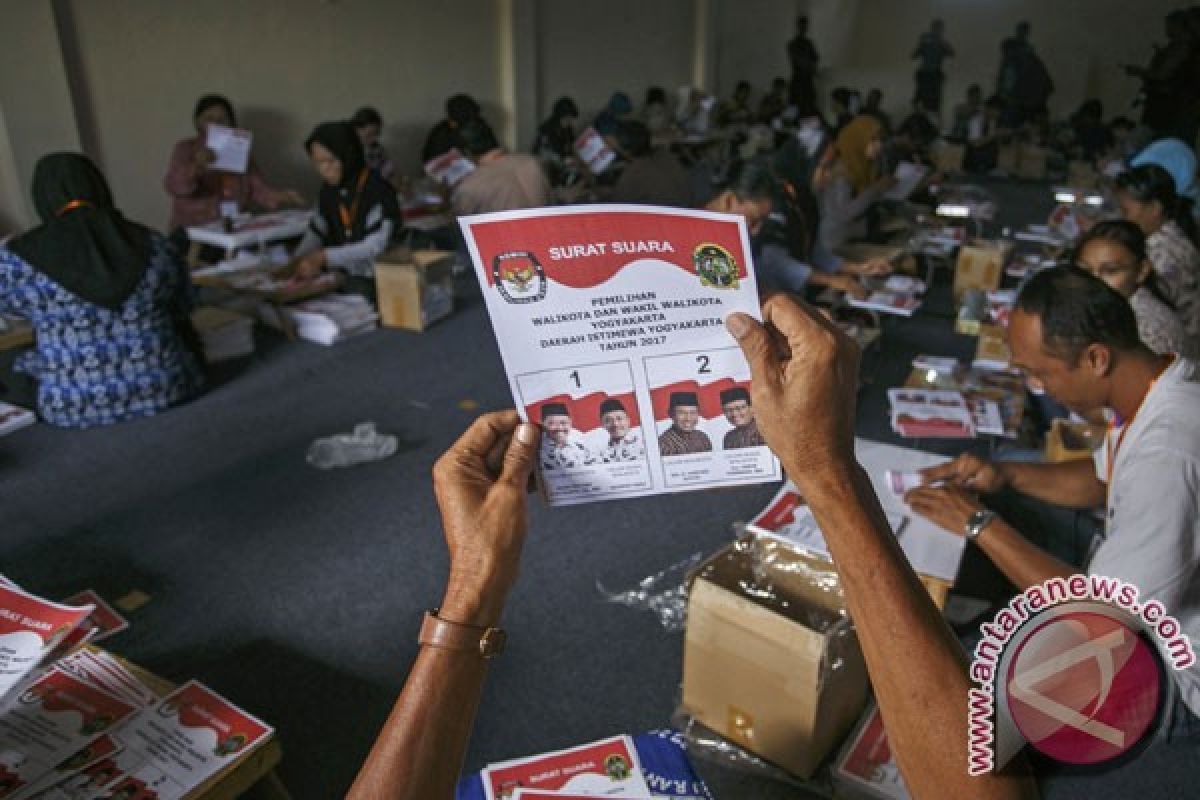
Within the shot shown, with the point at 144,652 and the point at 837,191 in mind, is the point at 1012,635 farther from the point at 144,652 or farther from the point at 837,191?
the point at 837,191

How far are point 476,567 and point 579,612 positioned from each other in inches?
64.2

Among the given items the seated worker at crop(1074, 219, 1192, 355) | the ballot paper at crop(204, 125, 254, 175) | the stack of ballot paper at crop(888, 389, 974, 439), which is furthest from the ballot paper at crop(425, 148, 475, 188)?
the seated worker at crop(1074, 219, 1192, 355)

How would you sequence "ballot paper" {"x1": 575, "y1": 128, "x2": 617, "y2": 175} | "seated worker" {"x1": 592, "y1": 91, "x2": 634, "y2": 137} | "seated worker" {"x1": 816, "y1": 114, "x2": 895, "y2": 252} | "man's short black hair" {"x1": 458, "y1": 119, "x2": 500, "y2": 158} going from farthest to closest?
"seated worker" {"x1": 592, "y1": 91, "x2": 634, "y2": 137}
"ballot paper" {"x1": 575, "y1": 128, "x2": 617, "y2": 175}
"man's short black hair" {"x1": 458, "y1": 119, "x2": 500, "y2": 158}
"seated worker" {"x1": 816, "y1": 114, "x2": 895, "y2": 252}

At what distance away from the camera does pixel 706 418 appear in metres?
1.06

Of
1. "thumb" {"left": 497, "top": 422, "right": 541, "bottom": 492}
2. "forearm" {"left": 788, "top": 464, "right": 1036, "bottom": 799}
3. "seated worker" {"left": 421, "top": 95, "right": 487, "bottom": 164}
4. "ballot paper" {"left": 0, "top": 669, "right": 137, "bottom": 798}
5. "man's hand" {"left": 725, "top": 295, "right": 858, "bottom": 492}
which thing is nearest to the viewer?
"forearm" {"left": 788, "top": 464, "right": 1036, "bottom": 799}

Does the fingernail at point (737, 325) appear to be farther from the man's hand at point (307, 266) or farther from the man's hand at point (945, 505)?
the man's hand at point (307, 266)

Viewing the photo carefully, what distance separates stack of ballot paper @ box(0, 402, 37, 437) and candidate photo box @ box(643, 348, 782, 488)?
138 inches

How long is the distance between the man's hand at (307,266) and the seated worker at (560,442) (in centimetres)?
389

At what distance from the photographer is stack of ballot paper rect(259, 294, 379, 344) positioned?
14.6 ft

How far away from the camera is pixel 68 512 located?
9.56 feet

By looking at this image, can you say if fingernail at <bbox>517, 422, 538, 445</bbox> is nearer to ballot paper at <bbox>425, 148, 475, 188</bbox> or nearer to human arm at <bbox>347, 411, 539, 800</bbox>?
human arm at <bbox>347, 411, 539, 800</bbox>

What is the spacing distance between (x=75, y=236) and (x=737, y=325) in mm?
3136

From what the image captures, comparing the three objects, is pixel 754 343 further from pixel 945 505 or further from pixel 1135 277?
pixel 1135 277

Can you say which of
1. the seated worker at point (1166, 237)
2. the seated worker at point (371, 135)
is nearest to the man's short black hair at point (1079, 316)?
the seated worker at point (1166, 237)
